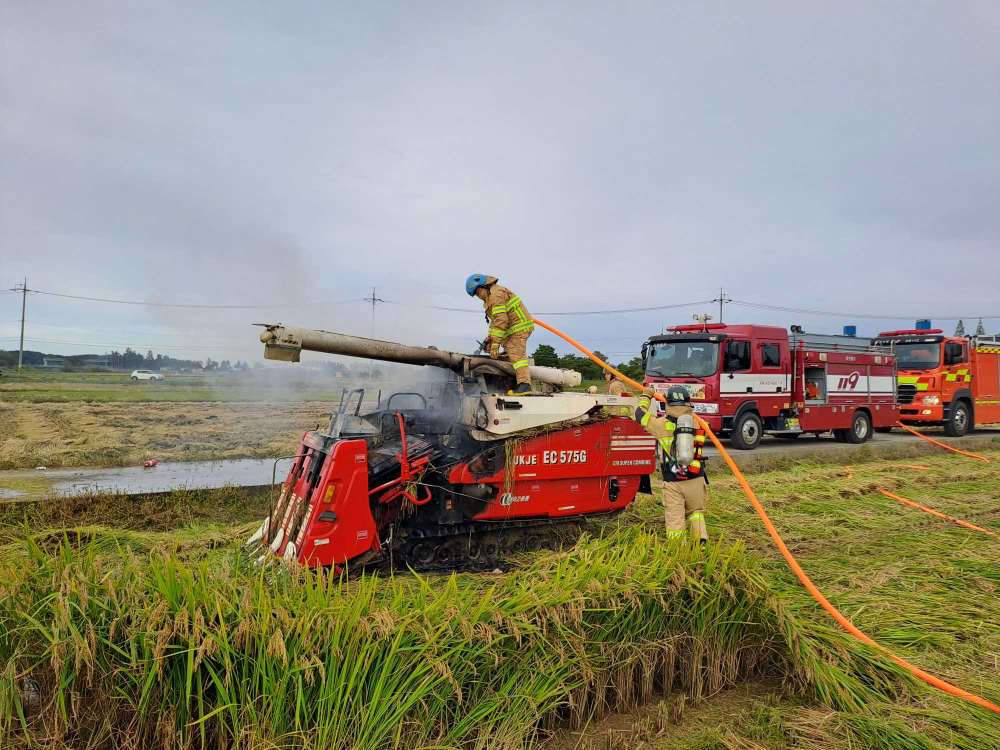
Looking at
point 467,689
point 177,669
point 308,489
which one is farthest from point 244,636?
point 308,489

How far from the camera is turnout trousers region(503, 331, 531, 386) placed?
604 cm

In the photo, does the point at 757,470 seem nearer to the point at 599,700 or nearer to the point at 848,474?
the point at 848,474

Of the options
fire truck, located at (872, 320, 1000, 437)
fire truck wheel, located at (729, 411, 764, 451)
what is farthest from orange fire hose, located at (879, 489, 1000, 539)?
fire truck, located at (872, 320, 1000, 437)

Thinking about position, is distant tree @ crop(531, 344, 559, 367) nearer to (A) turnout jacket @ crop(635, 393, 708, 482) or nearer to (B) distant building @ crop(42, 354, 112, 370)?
(A) turnout jacket @ crop(635, 393, 708, 482)

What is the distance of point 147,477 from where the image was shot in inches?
388

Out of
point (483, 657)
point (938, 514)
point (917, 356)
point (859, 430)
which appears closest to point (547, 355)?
point (859, 430)

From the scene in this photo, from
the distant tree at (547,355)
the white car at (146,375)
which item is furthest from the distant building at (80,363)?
the distant tree at (547,355)

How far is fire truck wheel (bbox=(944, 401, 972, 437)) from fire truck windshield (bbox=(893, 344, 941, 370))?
4.54 ft

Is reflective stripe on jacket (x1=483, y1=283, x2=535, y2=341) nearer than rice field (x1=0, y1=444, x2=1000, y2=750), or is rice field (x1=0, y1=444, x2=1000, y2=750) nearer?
rice field (x1=0, y1=444, x2=1000, y2=750)

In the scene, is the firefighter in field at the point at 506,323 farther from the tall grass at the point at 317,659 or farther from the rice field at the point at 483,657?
the tall grass at the point at 317,659

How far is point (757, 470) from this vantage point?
10.9m

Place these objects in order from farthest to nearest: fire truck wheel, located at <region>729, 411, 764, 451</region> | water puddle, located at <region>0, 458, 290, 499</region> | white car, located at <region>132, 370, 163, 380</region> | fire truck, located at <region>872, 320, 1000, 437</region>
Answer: white car, located at <region>132, 370, 163, 380</region>
fire truck, located at <region>872, 320, 1000, 437</region>
fire truck wheel, located at <region>729, 411, 764, 451</region>
water puddle, located at <region>0, 458, 290, 499</region>

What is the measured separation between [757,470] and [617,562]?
8260 mm

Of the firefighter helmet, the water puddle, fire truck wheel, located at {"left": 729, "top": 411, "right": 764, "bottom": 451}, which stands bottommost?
the water puddle
